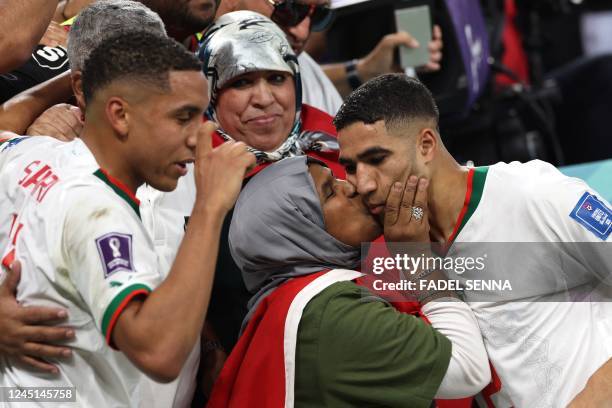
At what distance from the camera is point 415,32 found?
12.5 ft

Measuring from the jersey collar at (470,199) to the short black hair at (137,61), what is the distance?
0.72 metres

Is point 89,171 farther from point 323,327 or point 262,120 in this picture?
point 262,120

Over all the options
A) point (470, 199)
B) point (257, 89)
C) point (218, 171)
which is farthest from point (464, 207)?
point (257, 89)

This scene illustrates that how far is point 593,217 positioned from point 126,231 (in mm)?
1003

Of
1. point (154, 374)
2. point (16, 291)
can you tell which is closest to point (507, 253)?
point (154, 374)

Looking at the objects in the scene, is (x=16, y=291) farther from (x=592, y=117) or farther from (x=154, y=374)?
(x=592, y=117)

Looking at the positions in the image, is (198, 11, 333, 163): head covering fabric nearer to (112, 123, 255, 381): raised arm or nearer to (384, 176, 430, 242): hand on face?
(384, 176, 430, 242): hand on face

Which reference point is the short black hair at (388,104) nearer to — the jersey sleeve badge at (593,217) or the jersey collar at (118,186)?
the jersey sleeve badge at (593,217)

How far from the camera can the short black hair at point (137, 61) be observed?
6.51ft

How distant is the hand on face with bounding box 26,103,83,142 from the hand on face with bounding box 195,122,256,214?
676 mm

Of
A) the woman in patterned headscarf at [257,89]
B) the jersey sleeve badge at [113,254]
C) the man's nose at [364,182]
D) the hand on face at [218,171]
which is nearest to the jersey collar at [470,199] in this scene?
the man's nose at [364,182]

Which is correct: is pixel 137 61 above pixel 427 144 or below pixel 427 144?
above

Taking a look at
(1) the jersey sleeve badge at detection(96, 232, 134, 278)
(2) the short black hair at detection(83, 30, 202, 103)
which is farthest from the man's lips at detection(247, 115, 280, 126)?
(1) the jersey sleeve badge at detection(96, 232, 134, 278)

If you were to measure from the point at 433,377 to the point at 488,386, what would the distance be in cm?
25
